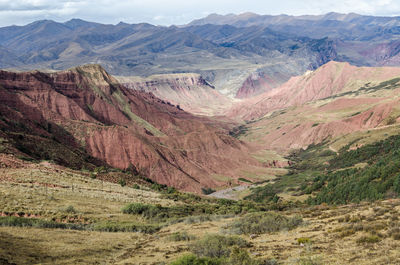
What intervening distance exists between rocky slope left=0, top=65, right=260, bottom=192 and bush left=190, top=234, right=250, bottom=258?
56.6m

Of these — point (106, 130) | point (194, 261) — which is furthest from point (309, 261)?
point (106, 130)

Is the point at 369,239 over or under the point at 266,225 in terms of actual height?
over

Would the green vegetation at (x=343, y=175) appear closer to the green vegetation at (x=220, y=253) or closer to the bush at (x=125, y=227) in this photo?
the bush at (x=125, y=227)

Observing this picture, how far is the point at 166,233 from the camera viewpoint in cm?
4069

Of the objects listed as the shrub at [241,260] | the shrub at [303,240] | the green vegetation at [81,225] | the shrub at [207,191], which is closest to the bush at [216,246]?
the shrub at [241,260]

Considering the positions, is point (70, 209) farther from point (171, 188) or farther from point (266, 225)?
point (171, 188)

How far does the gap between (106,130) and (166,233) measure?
3459 inches

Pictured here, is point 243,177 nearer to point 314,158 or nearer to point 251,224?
point 314,158

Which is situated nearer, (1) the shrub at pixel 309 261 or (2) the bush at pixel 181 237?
(1) the shrub at pixel 309 261

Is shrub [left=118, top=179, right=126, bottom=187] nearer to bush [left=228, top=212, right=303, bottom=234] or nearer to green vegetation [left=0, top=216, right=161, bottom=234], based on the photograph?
green vegetation [left=0, top=216, right=161, bottom=234]

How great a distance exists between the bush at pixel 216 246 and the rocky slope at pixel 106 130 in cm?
5656

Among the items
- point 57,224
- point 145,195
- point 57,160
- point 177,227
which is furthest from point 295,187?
point 57,224

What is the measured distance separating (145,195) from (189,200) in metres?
9.42

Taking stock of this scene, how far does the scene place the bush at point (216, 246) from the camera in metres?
28.6
